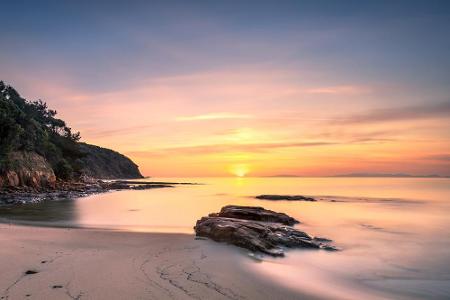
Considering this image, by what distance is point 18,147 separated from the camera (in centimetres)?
5297

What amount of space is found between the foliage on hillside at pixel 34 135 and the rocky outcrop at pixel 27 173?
101 centimetres

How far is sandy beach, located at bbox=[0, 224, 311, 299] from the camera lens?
779cm

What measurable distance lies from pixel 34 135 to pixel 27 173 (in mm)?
11363

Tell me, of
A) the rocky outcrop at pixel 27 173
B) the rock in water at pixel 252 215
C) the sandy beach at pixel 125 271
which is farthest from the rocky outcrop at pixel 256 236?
the rocky outcrop at pixel 27 173

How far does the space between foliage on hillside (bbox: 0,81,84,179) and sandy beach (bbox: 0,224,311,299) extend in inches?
1516

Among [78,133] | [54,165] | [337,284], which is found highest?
[78,133]

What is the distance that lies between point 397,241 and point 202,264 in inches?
555

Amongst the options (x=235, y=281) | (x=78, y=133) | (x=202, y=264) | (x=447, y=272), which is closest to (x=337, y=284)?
(x=235, y=281)

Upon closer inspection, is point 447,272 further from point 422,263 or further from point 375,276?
point 375,276

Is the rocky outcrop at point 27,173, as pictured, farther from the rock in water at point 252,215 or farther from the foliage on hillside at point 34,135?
the rock in water at point 252,215

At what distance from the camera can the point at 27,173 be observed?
1984 inches

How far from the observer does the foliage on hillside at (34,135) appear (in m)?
46.7

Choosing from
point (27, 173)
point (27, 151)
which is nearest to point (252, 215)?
point (27, 173)

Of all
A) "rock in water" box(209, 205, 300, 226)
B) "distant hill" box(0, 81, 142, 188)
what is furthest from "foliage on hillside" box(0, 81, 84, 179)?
"rock in water" box(209, 205, 300, 226)
